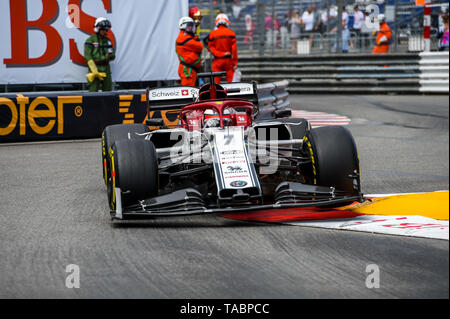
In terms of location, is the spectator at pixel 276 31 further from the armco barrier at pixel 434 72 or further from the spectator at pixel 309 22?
the armco barrier at pixel 434 72

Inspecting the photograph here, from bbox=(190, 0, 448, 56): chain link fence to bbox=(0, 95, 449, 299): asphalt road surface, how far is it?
13.5 meters

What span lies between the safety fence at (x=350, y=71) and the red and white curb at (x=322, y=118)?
4.96 metres

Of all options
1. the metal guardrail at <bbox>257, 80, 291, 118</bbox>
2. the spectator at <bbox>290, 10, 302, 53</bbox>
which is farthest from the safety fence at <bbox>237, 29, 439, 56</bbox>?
the metal guardrail at <bbox>257, 80, 291, 118</bbox>

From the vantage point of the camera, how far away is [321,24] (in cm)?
2236

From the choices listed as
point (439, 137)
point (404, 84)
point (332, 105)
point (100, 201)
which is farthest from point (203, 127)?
point (404, 84)

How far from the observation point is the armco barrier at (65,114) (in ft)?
42.1

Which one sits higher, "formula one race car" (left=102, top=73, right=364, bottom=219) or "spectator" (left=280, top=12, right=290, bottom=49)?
"spectator" (left=280, top=12, right=290, bottom=49)

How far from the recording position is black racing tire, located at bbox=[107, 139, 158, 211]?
645 centimetres

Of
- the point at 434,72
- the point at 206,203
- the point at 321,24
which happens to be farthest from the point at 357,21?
the point at 206,203

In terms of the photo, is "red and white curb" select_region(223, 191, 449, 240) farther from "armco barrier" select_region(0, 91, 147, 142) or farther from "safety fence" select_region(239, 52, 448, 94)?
"safety fence" select_region(239, 52, 448, 94)

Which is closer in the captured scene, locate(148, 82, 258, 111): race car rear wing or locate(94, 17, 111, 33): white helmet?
locate(148, 82, 258, 111): race car rear wing

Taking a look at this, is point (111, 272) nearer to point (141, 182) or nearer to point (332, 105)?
point (141, 182)

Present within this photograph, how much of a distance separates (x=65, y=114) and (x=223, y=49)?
463cm

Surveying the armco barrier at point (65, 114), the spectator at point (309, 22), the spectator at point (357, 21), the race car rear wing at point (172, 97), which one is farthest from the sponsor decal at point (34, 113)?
the spectator at point (357, 21)
